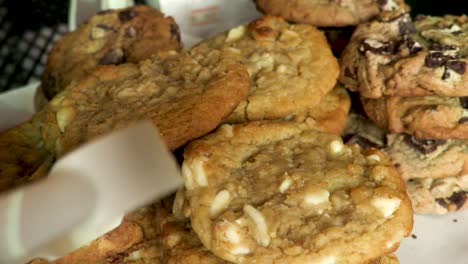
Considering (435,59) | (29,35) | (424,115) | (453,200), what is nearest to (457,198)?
(453,200)

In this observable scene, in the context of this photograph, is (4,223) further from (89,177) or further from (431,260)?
(431,260)

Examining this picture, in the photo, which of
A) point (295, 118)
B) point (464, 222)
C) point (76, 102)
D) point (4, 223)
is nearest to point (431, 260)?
point (464, 222)

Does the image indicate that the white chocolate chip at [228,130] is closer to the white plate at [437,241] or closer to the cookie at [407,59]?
the cookie at [407,59]

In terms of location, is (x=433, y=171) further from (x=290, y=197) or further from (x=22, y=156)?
(x=22, y=156)

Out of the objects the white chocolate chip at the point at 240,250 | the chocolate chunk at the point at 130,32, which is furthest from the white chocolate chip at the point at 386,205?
the chocolate chunk at the point at 130,32

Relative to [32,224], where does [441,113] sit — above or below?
below

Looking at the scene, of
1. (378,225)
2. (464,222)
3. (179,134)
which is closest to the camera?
(378,225)
